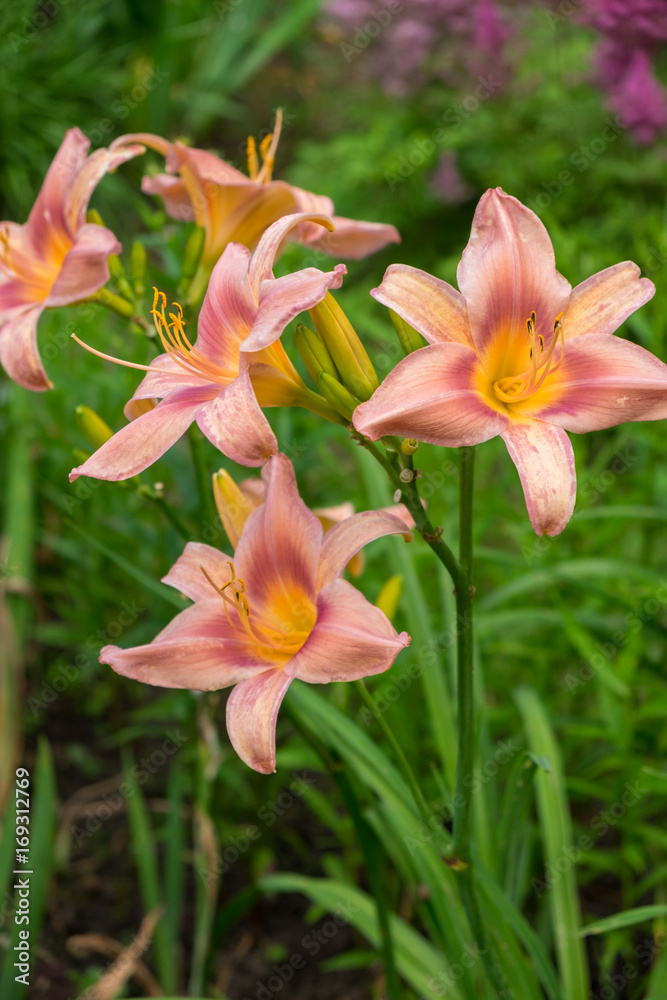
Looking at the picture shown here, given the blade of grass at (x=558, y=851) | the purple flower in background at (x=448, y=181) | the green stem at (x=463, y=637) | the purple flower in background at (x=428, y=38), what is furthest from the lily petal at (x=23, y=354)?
the purple flower in background at (x=428, y=38)

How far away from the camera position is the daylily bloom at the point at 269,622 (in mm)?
738

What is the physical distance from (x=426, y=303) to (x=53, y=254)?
60cm

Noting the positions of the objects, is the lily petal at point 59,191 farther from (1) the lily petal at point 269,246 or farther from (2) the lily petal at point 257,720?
(2) the lily petal at point 257,720

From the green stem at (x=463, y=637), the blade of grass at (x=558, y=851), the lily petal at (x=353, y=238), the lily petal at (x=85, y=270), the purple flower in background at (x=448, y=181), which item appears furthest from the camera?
the purple flower in background at (x=448, y=181)

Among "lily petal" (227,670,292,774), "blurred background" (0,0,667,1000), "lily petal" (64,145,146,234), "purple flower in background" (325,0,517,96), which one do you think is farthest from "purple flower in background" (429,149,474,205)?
"lily petal" (227,670,292,774)

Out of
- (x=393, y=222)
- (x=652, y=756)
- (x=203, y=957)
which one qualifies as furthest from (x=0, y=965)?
(x=393, y=222)

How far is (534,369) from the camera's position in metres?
0.78

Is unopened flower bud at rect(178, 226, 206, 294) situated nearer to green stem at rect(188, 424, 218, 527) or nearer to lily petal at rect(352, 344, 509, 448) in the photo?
green stem at rect(188, 424, 218, 527)

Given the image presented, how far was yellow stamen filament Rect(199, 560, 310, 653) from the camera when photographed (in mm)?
839

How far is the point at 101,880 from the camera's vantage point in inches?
73.7

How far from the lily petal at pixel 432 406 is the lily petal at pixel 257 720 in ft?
0.84

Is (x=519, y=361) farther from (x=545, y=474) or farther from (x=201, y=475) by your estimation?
(x=201, y=475)

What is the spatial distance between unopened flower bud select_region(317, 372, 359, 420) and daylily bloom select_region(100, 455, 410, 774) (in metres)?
0.08

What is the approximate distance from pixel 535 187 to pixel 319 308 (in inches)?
129
